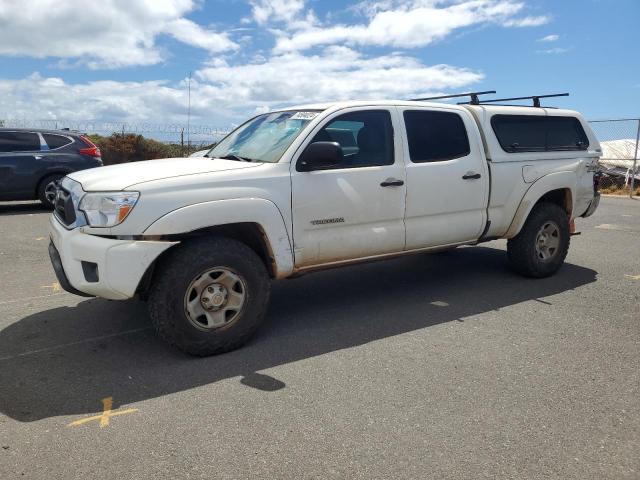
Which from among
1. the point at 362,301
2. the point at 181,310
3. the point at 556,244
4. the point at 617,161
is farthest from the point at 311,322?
the point at 617,161

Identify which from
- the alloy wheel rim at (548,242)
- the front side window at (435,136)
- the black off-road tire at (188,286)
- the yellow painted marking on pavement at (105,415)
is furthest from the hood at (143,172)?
the alloy wheel rim at (548,242)

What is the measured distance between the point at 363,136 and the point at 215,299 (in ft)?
6.20

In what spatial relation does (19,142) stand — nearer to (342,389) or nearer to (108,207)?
(108,207)

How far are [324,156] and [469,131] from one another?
6.36ft

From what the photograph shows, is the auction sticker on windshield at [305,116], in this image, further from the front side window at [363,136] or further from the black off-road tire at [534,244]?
the black off-road tire at [534,244]

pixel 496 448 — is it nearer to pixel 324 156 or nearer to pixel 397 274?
pixel 324 156

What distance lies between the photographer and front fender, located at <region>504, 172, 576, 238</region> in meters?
5.64

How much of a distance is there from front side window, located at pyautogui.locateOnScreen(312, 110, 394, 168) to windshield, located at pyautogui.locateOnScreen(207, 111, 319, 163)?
221 millimetres

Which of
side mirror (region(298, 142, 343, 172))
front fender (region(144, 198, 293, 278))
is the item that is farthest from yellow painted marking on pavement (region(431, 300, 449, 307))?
side mirror (region(298, 142, 343, 172))

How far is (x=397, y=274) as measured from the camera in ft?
20.5

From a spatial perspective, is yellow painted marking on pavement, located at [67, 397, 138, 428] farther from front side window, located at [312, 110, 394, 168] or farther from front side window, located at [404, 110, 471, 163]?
front side window, located at [404, 110, 471, 163]

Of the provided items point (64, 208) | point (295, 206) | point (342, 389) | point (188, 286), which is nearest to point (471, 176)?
point (295, 206)

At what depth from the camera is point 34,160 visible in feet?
35.9

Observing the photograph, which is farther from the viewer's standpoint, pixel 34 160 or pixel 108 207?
pixel 34 160
